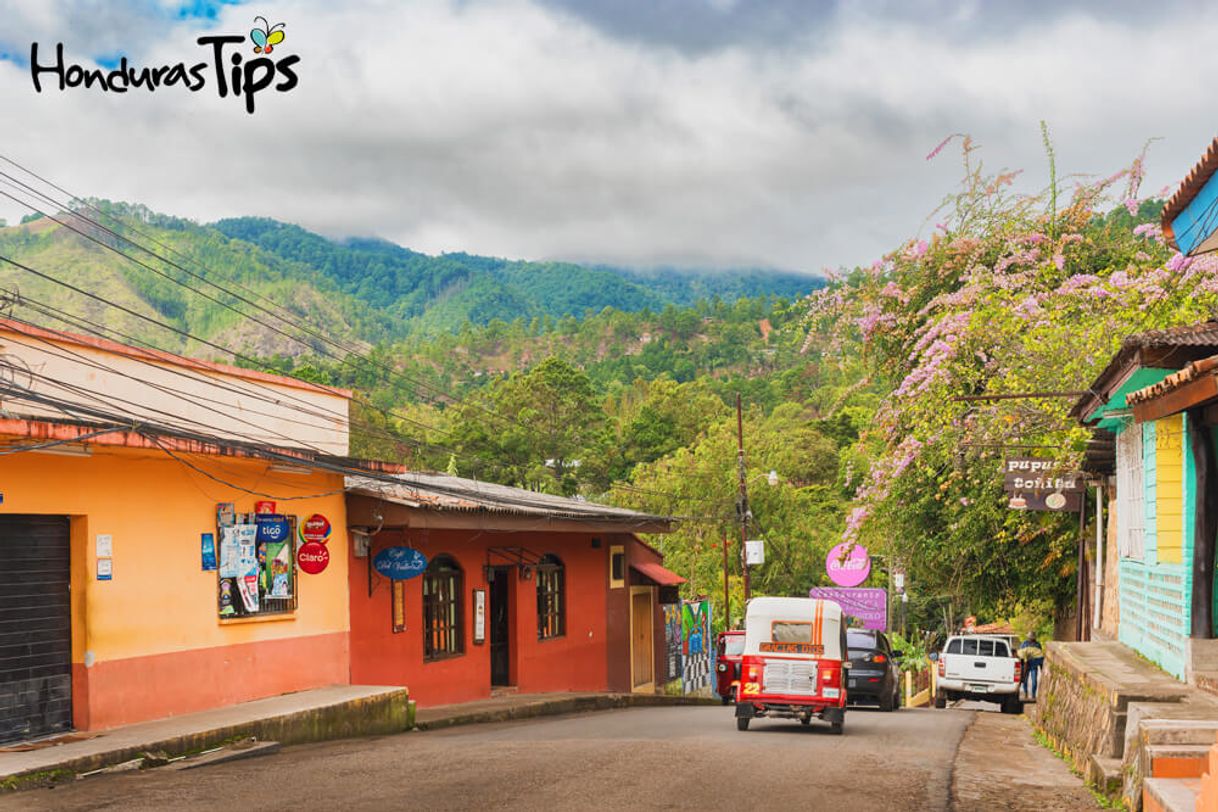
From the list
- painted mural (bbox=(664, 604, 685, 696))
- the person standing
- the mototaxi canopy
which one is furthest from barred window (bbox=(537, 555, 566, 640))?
the person standing

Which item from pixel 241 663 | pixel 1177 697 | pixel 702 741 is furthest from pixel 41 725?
pixel 1177 697

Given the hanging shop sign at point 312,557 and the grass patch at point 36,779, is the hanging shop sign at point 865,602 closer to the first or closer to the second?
the hanging shop sign at point 312,557

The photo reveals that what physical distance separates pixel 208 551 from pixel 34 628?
2.88 meters

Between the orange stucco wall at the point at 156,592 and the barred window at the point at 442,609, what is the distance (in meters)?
3.63

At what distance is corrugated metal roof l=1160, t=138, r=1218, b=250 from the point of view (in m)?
12.0

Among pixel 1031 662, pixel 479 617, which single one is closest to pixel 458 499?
pixel 479 617

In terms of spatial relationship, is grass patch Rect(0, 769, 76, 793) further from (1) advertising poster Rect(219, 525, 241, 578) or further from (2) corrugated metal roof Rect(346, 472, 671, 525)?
(2) corrugated metal roof Rect(346, 472, 671, 525)

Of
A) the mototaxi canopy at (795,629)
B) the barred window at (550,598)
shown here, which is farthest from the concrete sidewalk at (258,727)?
the mototaxi canopy at (795,629)

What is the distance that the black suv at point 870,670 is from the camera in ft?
81.9

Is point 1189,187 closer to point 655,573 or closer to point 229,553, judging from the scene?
point 229,553

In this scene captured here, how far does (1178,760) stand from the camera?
8305mm

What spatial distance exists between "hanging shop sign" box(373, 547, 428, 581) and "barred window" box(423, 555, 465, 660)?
2.41 meters

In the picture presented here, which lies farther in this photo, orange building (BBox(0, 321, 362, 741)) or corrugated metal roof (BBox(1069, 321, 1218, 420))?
orange building (BBox(0, 321, 362, 741))

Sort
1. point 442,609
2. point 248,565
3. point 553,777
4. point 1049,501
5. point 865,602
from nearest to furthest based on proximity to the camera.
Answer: point 553,777
point 248,565
point 1049,501
point 442,609
point 865,602
